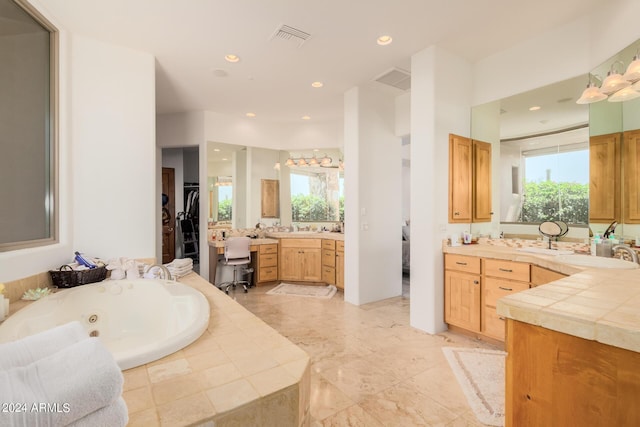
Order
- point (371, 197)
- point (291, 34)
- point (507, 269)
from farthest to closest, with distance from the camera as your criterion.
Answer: point (371, 197) → point (291, 34) → point (507, 269)

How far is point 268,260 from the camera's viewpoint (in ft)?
16.1

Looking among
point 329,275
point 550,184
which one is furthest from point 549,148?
point 329,275

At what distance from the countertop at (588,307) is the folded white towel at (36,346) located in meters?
1.45

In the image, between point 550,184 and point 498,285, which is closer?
point 498,285

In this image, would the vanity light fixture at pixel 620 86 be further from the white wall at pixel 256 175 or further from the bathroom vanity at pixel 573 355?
the white wall at pixel 256 175

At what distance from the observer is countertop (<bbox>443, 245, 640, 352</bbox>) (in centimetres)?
85

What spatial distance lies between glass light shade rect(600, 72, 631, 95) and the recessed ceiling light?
1.72 metres

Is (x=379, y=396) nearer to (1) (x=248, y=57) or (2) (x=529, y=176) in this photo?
(2) (x=529, y=176)

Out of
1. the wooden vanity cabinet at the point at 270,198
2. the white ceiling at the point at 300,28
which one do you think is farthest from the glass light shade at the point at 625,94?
the wooden vanity cabinet at the point at 270,198

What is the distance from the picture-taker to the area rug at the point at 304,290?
432 cm

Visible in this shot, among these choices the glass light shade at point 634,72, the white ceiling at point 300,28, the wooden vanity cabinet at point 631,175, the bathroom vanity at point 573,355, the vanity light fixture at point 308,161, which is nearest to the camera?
the bathroom vanity at point 573,355

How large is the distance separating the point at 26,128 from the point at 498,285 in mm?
4063

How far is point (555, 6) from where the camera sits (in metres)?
2.35

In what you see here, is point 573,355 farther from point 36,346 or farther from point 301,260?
point 301,260
